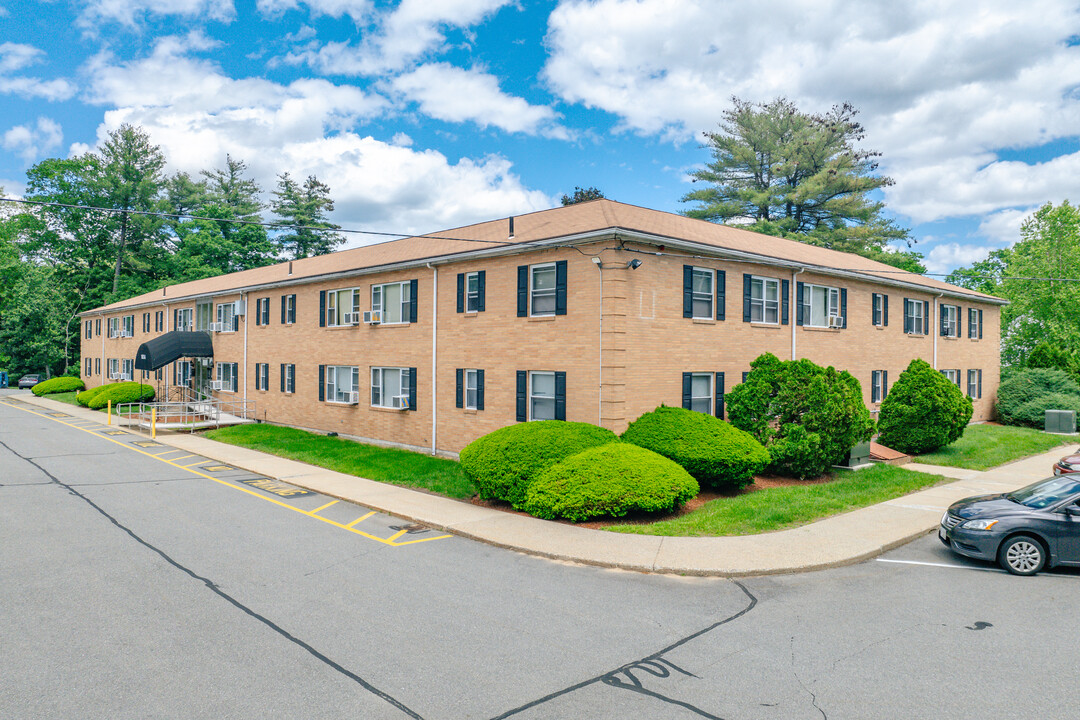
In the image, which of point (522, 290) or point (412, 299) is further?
point (412, 299)

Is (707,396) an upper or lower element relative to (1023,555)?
upper

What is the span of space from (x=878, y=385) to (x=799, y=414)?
11.5 metres

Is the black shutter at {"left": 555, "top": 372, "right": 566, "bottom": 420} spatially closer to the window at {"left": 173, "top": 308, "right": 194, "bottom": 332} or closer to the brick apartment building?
the brick apartment building

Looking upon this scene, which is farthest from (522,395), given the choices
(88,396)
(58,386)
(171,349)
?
(58,386)

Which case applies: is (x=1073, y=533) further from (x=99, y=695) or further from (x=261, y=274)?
(x=261, y=274)

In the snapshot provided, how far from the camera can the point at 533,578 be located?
922 centimetres

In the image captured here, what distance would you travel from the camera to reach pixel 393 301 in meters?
23.0

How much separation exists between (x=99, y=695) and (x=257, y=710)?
1.53m

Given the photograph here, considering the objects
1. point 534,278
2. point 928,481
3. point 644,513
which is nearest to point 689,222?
point 534,278

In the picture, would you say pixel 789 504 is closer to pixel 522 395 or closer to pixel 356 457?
pixel 522 395

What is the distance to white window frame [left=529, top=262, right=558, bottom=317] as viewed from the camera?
17.2 metres

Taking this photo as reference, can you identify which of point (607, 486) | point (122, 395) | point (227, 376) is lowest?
point (607, 486)

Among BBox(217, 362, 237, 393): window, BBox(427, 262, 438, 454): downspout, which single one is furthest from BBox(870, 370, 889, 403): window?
BBox(217, 362, 237, 393): window

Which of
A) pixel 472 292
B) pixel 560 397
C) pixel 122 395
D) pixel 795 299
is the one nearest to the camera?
pixel 560 397
